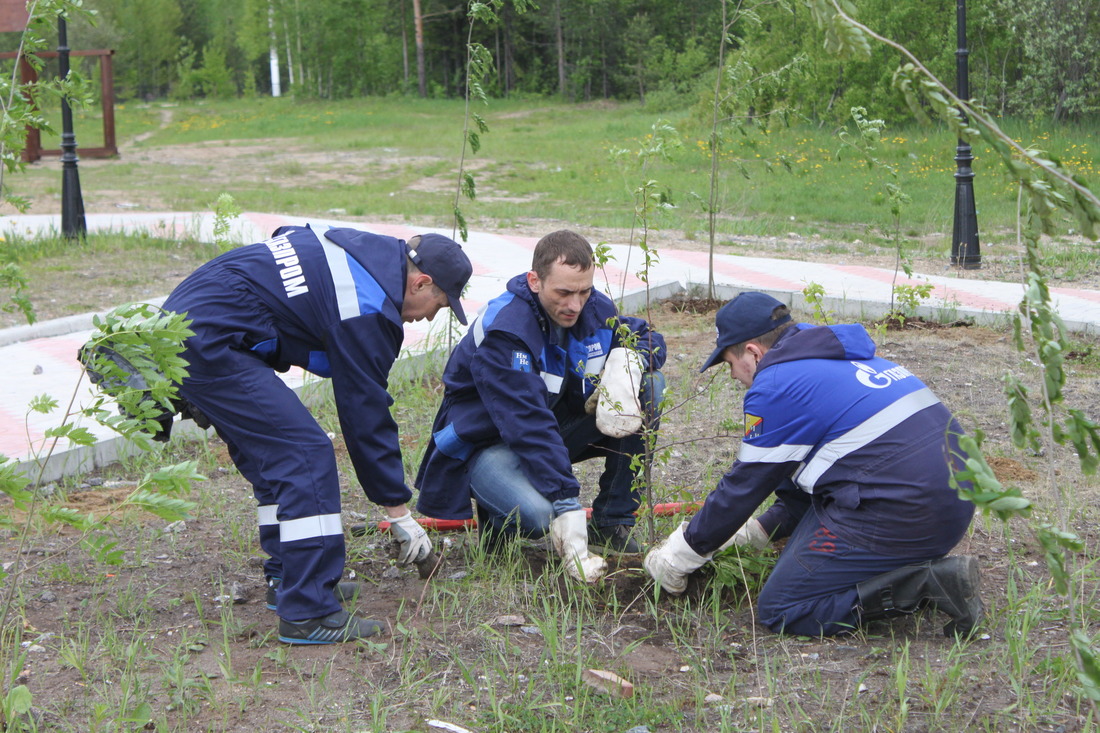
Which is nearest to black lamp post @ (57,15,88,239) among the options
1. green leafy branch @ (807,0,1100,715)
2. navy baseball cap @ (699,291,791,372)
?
navy baseball cap @ (699,291,791,372)

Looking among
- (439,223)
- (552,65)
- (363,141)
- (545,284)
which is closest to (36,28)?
(545,284)

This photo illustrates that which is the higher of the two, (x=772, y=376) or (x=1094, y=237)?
(x=1094, y=237)

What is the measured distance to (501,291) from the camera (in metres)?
8.59

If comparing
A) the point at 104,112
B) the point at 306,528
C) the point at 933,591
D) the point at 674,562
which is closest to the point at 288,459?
the point at 306,528

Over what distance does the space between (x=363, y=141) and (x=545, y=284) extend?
2384cm

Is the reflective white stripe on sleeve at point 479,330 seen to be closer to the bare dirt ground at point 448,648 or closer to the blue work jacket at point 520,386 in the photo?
the blue work jacket at point 520,386

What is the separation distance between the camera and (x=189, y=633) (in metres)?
3.34

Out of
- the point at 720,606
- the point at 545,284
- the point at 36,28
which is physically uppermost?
the point at 36,28

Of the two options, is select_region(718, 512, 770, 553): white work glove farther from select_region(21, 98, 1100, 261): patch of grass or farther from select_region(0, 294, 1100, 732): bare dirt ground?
select_region(21, 98, 1100, 261): patch of grass

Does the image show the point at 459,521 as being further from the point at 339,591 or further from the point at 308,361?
the point at 308,361

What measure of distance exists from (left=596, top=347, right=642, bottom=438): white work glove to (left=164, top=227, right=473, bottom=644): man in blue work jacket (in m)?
0.70

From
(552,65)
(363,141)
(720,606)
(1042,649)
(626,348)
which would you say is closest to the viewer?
(1042,649)

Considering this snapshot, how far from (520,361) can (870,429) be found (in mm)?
1223

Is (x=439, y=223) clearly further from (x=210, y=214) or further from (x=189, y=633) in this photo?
Answer: (x=189, y=633)
